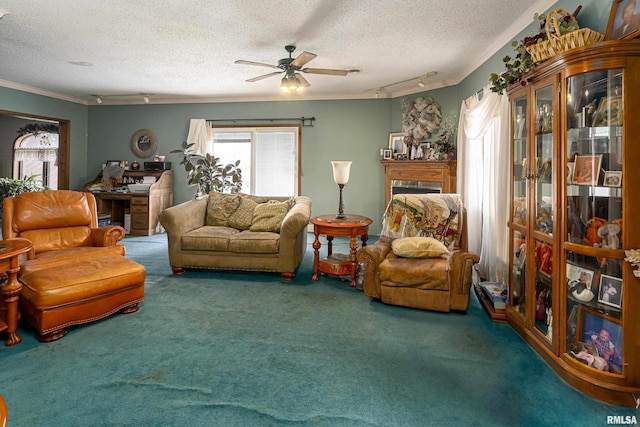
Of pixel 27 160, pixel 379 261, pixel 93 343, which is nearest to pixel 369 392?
pixel 379 261

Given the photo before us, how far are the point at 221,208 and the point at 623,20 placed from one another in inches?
156

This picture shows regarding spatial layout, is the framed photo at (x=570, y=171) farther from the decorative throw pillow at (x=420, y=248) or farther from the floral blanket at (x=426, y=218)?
the floral blanket at (x=426, y=218)

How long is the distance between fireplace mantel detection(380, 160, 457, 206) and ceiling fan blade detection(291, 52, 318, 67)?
2613 millimetres

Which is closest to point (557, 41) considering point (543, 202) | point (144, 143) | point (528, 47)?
point (528, 47)

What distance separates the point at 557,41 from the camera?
6.66 ft

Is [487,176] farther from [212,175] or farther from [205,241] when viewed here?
[212,175]

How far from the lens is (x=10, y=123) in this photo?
9664 millimetres

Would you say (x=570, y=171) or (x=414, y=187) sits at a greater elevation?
(x=414, y=187)

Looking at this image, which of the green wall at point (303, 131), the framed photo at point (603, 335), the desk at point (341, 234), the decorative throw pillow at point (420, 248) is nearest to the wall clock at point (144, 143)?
the green wall at point (303, 131)

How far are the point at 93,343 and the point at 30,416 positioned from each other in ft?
2.52

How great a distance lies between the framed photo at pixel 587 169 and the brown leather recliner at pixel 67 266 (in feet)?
10.1

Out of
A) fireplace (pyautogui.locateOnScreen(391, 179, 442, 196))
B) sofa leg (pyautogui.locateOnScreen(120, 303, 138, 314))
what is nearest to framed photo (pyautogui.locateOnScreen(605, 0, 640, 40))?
fireplace (pyautogui.locateOnScreen(391, 179, 442, 196))

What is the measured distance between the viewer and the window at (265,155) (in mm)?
6664

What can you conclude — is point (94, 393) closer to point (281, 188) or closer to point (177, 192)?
point (281, 188)
